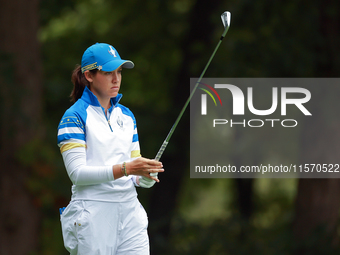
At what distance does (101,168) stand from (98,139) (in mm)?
169

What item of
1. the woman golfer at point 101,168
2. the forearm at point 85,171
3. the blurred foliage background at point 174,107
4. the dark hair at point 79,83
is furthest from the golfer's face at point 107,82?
the blurred foliage background at point 174,107

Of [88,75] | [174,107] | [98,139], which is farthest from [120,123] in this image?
[174,107]

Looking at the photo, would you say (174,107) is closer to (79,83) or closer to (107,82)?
(79,83)

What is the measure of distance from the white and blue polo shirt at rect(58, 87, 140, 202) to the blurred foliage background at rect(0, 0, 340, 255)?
4.59m

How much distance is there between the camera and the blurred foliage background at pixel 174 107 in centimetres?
732

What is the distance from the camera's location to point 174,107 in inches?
310

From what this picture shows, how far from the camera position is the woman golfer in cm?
262

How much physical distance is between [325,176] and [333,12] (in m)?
2.43

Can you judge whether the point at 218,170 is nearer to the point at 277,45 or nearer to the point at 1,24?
the point at 277,45

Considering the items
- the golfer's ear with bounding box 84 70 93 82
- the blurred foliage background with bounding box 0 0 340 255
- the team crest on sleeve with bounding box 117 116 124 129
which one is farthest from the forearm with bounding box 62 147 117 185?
the blurred foliage background with bounding box 0 0 340 255

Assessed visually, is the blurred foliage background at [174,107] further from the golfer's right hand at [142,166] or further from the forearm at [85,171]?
the golfer's right hand at [142,166]

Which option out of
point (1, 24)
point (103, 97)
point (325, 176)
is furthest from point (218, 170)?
point (103, 97)

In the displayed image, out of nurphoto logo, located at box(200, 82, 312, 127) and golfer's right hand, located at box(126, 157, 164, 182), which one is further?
nurphoto logo, located at box(200, 82, 312, 127)

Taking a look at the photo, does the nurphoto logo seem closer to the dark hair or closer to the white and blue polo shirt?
the dark hair
